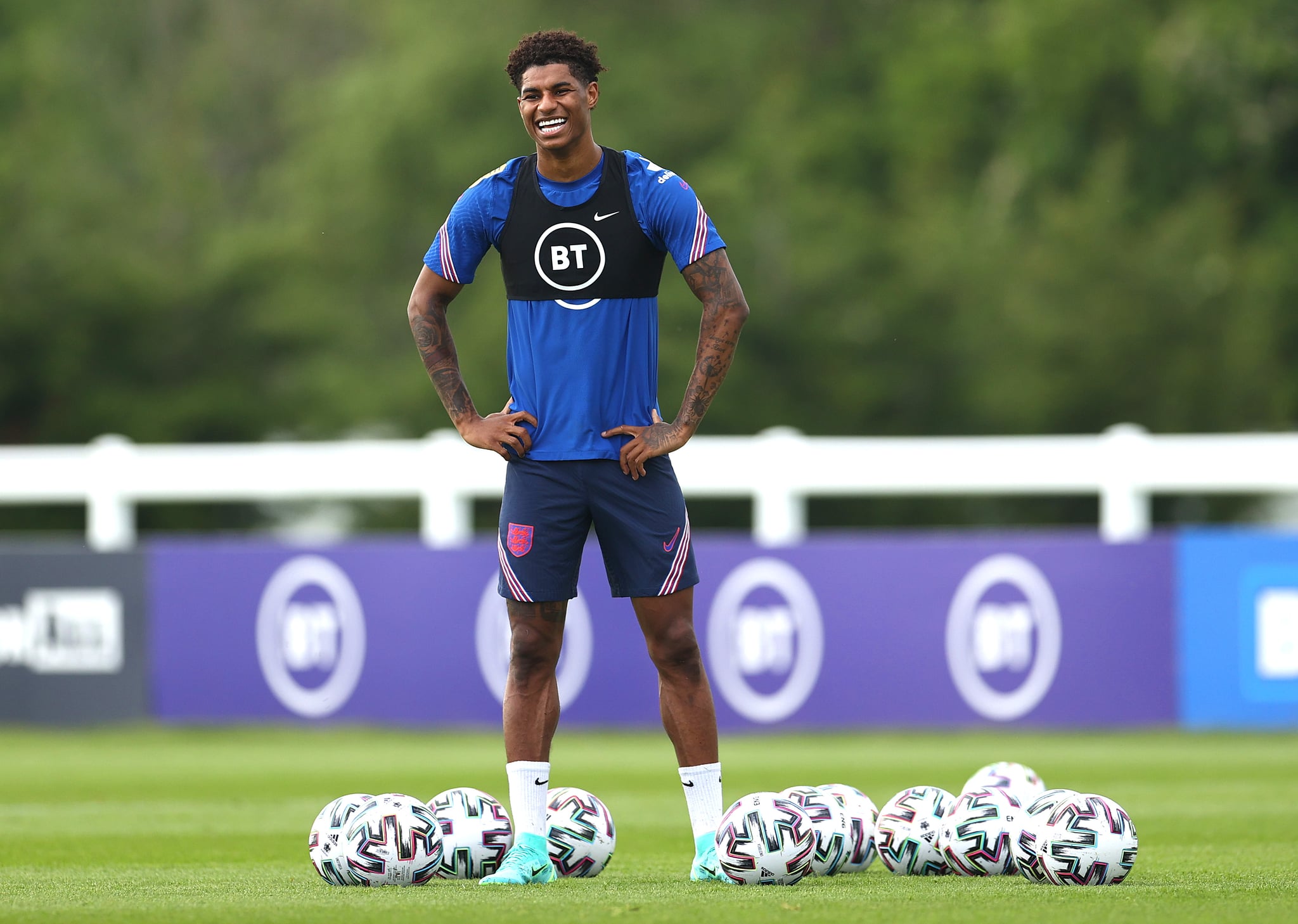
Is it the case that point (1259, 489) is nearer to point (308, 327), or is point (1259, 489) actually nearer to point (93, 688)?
point (93, 688)

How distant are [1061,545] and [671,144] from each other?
79.8 feet

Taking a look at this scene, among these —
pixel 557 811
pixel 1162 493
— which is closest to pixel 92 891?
pixel 557 811

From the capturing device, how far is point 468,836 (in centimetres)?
659

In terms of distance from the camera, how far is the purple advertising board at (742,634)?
14352 millimetres

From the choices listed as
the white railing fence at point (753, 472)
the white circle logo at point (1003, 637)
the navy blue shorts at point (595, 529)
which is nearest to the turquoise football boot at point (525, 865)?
the navy blue shorts at point (595, 529)

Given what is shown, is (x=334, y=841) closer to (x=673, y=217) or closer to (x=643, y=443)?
(x=643, y=443)

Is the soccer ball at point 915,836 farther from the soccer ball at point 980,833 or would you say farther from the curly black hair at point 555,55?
the curly black hair at point 555,55

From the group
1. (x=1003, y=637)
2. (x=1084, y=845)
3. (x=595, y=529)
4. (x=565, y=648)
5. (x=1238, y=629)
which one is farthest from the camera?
(x=565, y=648)

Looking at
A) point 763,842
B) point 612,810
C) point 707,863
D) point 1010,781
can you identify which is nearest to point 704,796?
point 707,863

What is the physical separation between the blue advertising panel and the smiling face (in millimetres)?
8768

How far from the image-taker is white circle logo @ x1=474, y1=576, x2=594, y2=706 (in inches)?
590

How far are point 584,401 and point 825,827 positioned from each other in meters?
1.53

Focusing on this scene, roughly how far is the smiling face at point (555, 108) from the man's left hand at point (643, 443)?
2.93 feet

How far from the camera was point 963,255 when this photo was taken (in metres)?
31.8
